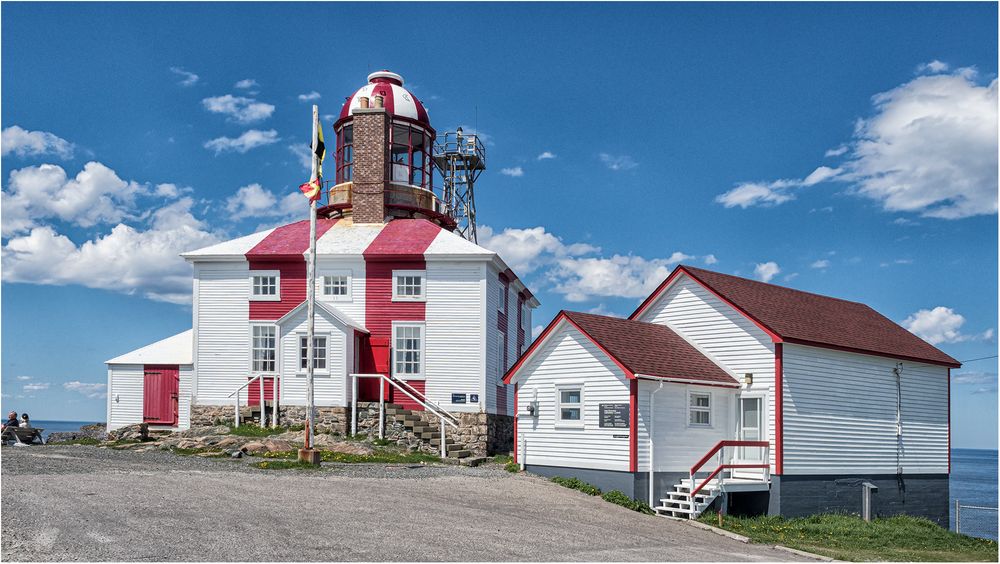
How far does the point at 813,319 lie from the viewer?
26062 mm

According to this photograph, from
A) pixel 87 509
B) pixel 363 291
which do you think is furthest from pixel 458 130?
pixel 87 509

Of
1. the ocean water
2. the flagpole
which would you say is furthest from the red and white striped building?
the ocean water

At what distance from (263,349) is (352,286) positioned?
3895 mm

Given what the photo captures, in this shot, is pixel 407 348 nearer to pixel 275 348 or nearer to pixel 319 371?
pixel 319 371

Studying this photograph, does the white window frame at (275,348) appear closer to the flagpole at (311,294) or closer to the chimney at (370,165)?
the chimney at (370,165)

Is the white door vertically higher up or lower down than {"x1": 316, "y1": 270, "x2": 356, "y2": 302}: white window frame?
lower down

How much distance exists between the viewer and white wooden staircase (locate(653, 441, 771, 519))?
21.4 m

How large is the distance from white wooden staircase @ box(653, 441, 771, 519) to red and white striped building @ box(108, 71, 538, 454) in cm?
1016

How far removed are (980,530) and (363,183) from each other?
40.4m

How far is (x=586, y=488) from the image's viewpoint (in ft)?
73.4

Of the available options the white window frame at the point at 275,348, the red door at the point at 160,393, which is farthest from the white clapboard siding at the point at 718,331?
the red door at the point at 160,393

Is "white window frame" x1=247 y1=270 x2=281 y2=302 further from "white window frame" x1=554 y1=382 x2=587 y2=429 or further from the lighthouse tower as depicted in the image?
"white window frame" x1=554 y1=382 x2=587 y2=429

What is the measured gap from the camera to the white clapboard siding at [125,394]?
3541cm

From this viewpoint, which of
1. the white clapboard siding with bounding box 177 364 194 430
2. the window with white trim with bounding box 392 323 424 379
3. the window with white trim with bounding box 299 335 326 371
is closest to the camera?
the window with white trim with bounding box 299 335 326 371
